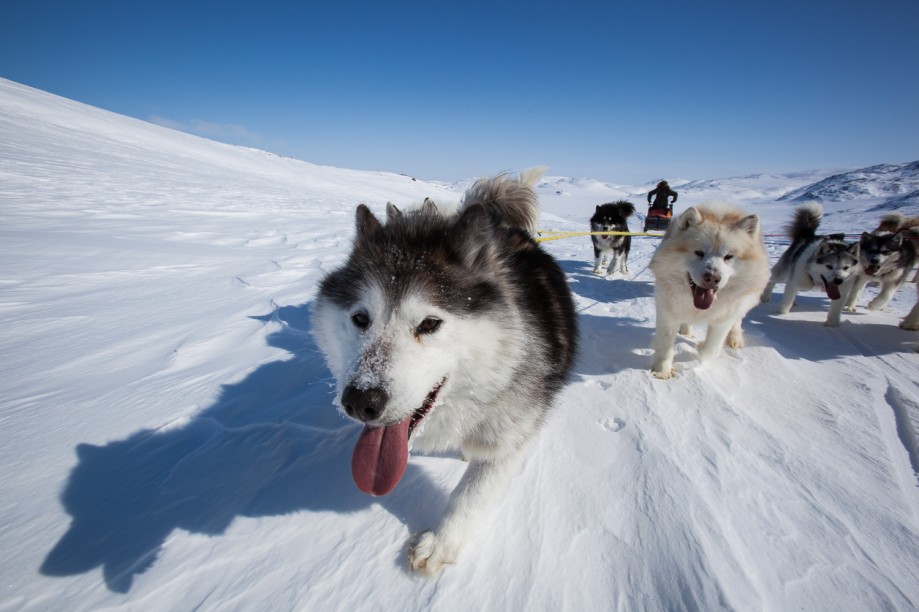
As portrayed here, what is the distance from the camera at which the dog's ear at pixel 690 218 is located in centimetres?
293

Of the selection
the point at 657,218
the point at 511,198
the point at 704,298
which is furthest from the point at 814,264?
the point at 657,218

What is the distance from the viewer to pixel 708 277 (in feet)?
8.74

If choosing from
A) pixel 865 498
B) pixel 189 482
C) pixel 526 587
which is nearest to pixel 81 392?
pixel 189 482

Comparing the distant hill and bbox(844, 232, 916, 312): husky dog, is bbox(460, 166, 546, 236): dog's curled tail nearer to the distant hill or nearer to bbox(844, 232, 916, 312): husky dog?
bbox(844, 232, 916, 312): husky dog

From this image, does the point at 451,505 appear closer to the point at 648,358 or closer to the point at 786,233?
the point at 648,358

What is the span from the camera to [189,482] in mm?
1646

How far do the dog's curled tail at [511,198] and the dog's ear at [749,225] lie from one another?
5.65ft

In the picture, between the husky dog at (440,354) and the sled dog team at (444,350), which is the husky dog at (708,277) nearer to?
the sled dog team at (444,350)

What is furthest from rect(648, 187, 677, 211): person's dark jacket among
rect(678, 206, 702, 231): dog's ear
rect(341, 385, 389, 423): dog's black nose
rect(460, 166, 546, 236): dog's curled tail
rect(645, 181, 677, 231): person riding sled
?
rect(341, 385, 389, 423): dog's black nose

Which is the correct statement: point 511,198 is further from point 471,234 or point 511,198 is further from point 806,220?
point 806,220

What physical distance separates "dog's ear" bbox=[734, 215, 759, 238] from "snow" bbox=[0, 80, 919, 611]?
106 centimetres

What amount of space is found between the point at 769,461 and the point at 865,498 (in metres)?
0.35

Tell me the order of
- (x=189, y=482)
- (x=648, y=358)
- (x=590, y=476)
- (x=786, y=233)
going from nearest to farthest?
(x=189, y=482) < (x=590, y=476) < (x=648, y=358) < (x=786, y=233)

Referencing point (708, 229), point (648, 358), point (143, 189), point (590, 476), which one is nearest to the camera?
point (590, 476)
